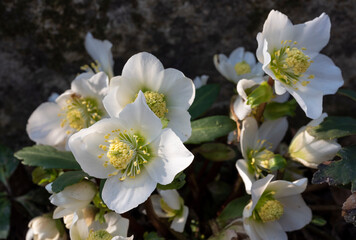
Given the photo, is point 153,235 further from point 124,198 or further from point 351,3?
point 351,3

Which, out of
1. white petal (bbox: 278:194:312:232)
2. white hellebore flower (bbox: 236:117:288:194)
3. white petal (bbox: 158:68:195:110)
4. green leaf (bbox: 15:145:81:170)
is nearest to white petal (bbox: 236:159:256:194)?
white hellebore flower (bbox: 236:117:288:194)

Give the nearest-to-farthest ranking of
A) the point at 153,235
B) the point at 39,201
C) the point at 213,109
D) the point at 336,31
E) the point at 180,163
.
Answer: the point at 180,163
the point at 153,235
the point at 39,201
the point at 336,31
the point at 213,109

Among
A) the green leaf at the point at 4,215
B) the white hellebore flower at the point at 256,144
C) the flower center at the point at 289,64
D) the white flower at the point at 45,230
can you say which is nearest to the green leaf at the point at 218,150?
the white hellebore flower at the point at 256,144

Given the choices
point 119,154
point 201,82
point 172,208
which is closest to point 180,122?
point 119,154

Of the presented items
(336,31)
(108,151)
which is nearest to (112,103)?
(108,151)

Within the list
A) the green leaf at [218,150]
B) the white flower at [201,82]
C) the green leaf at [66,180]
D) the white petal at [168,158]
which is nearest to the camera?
the white petal at [168,158]

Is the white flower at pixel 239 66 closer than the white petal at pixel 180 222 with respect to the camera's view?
No

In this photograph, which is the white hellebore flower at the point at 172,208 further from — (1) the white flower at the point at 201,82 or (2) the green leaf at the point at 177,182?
(1) the white flower at the point at 201,82
